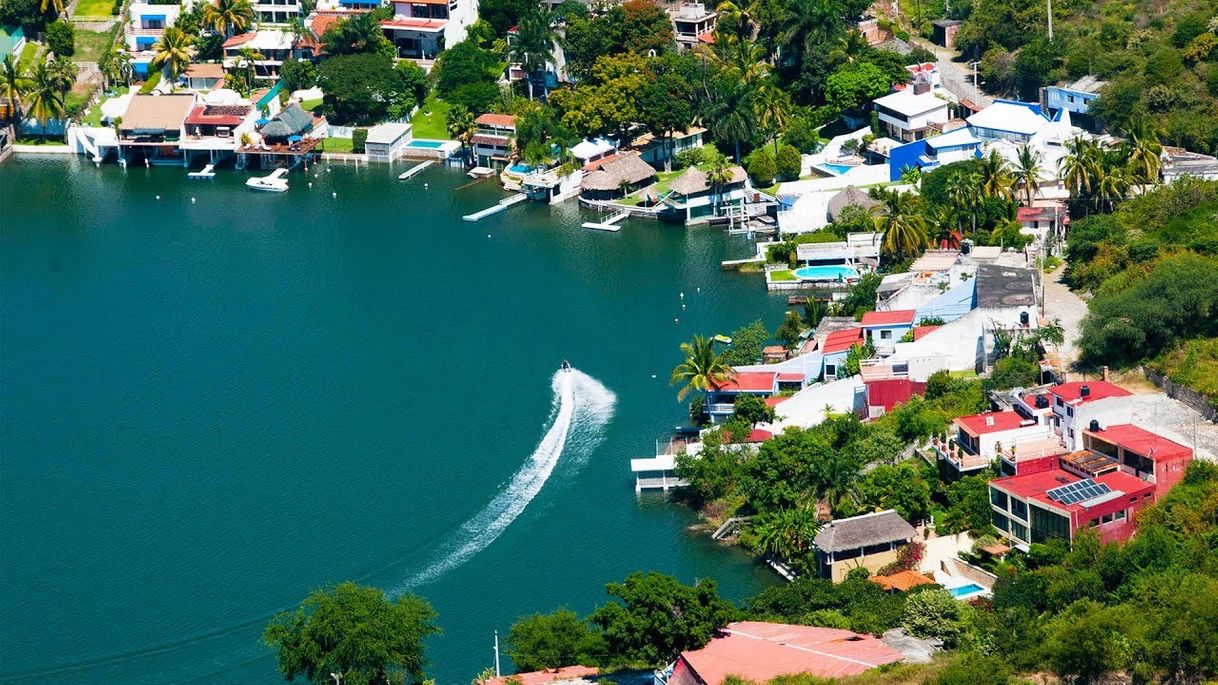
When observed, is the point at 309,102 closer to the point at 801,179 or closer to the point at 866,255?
the point at 801,179

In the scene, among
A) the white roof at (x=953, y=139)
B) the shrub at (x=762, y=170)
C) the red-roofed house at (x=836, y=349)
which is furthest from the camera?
the shrub at (x=762, y=170)

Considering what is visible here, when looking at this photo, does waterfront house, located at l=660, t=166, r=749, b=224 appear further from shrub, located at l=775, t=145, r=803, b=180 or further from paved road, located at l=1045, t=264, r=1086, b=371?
paved road, located at l=1045, t=264, r=1086, b=371

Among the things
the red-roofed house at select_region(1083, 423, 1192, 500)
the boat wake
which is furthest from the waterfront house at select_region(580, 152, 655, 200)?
the red-roofed house at select_region(1083, 423, 1192, 500)

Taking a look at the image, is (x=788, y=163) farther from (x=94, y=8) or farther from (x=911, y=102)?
(x=94, y=8)

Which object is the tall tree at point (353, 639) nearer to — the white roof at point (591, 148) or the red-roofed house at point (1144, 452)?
the red-roofed house at point (1144, 452)

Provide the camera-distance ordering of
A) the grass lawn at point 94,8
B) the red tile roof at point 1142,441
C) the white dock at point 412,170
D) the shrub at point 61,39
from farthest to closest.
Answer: the grass lawn at point 94,8, the shrub at point 61,39, the white dock at point 412,170, the red tile roof at point 1142,441

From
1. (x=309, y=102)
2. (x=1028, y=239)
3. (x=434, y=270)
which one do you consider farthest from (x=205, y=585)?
(x=309, y=102)

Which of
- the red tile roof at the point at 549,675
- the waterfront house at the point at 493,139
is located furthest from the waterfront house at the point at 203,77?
the red tile roof at the point at 549,675
